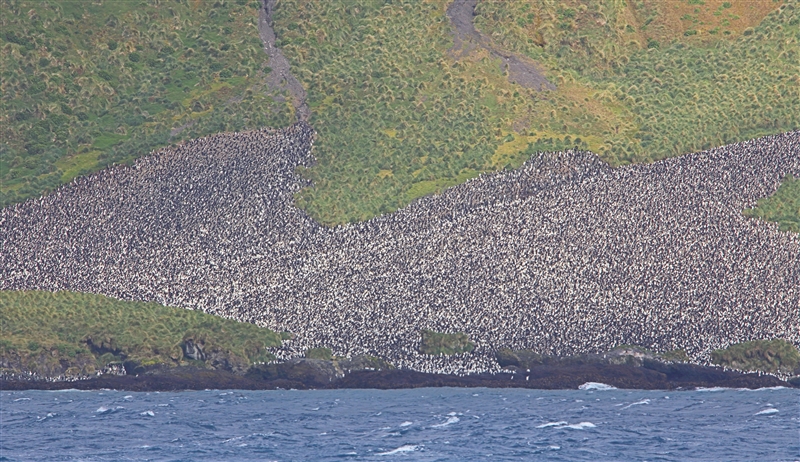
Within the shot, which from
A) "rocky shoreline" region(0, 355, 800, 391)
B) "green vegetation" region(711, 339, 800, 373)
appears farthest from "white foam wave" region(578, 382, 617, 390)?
"green vegetation" region(711, 339, 800, 373)

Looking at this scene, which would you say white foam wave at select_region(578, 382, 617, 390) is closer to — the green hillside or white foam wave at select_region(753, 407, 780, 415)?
white foam wave at select_region(753, 407, 780, 415)

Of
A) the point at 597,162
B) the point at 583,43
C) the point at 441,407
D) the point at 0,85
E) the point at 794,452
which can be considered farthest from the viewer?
the point at 583,43

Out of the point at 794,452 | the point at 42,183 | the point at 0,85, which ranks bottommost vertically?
the point at 794,452

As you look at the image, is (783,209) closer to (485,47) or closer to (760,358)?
(760,358)

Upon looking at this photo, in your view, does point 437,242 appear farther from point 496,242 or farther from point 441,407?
point 441,407

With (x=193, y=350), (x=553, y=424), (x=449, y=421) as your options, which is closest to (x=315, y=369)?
(x=193, y=350)

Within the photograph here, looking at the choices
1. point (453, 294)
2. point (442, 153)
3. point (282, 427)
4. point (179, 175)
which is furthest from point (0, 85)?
point (282, 427)

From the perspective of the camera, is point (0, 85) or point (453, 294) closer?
point (453, 294)
